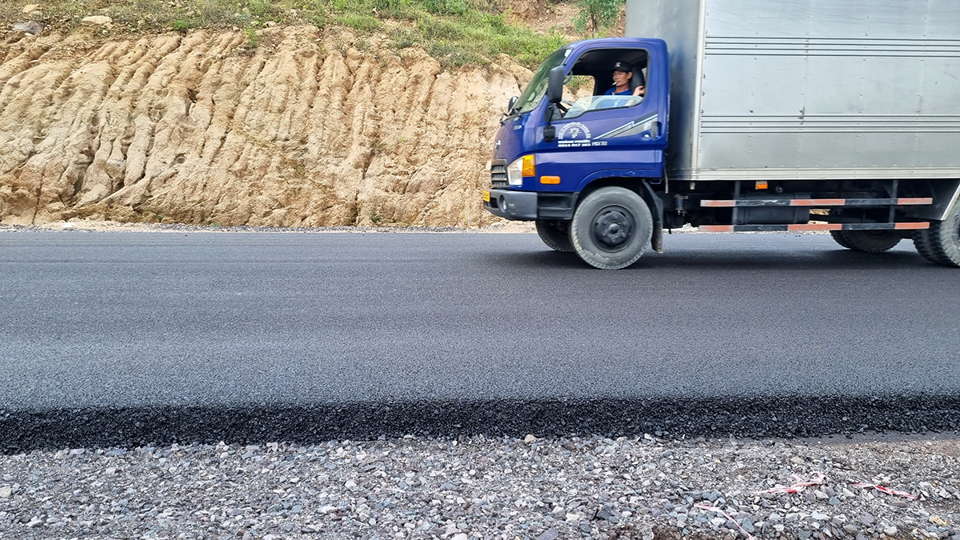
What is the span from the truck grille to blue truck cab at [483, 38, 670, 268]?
0.02m

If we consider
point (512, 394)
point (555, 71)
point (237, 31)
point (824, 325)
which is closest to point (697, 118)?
point (555, 71)

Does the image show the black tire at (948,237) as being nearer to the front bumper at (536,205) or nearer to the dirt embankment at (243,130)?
the front bumper at (536,205)

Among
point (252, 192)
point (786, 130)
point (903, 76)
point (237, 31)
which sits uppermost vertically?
point (237, 31)

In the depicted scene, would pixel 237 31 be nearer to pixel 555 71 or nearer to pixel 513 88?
pixel 513 88

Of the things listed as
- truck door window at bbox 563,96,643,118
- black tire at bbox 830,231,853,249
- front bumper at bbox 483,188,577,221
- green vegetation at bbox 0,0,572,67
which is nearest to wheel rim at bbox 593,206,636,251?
front bumper at bbox 483,188,577,221

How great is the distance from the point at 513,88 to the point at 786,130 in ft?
35.9

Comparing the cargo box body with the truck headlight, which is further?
the truck headlight

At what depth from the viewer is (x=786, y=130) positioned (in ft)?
24.0

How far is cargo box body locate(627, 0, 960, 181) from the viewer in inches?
281

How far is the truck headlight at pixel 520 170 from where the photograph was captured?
7.46m

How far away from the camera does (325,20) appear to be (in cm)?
1838

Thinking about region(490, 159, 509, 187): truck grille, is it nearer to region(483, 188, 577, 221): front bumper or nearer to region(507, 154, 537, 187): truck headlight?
region(507, 154, 537, 187): truck headlight

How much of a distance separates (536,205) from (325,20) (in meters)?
13.1

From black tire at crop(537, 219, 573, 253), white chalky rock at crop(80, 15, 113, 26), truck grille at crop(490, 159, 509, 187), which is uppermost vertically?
white chalky rock at crop(80, 15, 113, 26)
